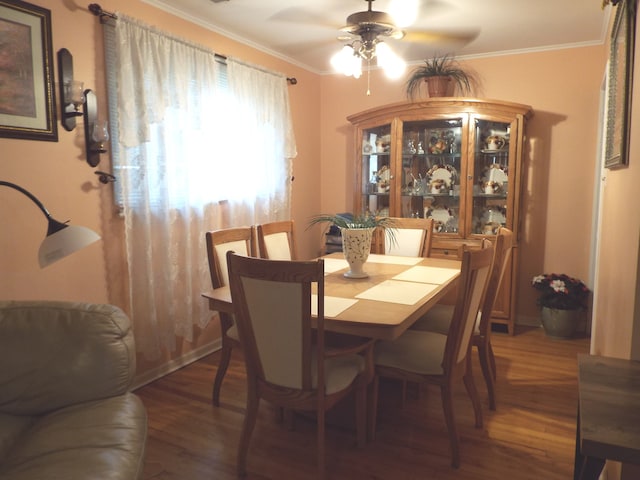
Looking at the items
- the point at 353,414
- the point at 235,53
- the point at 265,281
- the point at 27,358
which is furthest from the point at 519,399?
the point at 235,53

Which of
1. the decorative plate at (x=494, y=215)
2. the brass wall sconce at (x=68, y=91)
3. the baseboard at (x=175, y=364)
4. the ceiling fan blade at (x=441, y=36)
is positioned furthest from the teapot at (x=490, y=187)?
the brass wall sconce at (x=68, y=91)

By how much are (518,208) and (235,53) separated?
253 cm

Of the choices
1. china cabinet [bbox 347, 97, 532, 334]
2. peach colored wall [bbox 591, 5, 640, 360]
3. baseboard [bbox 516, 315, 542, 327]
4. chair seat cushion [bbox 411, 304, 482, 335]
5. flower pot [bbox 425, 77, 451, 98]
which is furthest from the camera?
baseboard [bbox 516, 315, 542, 327]

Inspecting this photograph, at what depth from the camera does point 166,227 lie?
290 cm

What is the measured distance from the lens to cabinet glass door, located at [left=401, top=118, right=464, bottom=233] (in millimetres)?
4016

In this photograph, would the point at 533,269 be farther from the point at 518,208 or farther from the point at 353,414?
the point at 353,414

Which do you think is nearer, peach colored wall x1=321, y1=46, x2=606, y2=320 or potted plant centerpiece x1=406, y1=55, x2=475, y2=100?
peach colored wall x1=321, y1=46, x2=606, y2=320

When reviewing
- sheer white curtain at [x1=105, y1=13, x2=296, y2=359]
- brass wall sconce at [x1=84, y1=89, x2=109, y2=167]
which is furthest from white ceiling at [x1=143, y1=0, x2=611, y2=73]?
brass wall sconce at [x1=84, y1=89, x2=109, y2=167]

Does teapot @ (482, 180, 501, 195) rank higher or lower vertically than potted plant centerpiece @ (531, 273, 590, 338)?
higher

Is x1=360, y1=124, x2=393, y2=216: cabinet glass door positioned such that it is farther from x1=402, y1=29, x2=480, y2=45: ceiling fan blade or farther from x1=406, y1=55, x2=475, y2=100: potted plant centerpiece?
x1=402, y1=29, x2=480, y2=45: ceiling fan blade

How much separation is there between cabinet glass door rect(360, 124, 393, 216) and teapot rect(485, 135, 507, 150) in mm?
835

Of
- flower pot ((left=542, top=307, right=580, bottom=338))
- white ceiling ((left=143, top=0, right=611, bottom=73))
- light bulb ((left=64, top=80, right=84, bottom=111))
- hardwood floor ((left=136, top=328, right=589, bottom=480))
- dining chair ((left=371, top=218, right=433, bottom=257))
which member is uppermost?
white ceiling ((left=143, top=0, right=611, bottom=73))

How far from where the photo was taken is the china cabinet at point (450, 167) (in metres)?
3.79

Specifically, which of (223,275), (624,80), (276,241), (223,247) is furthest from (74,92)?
(624,80)
